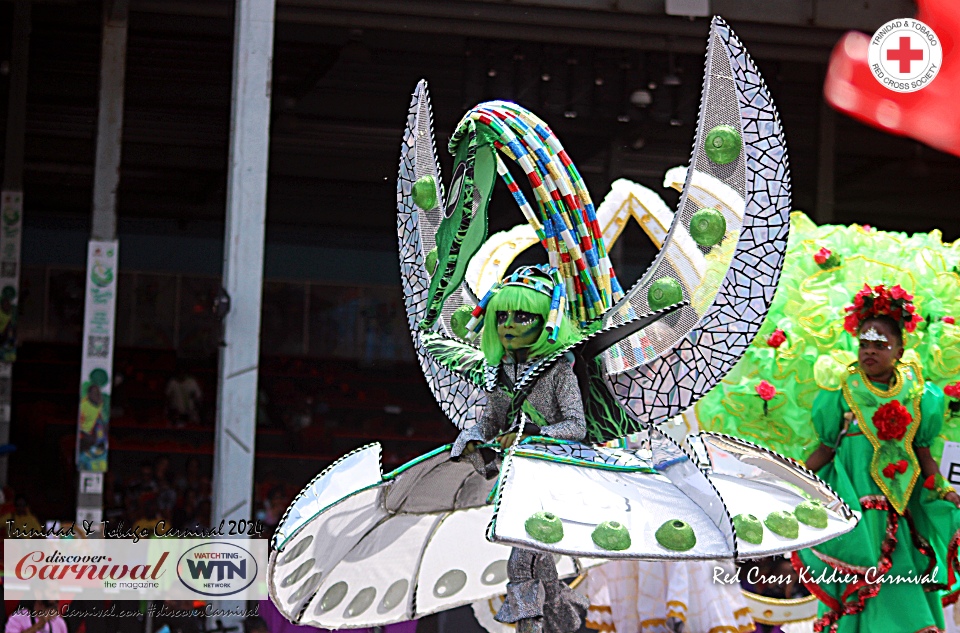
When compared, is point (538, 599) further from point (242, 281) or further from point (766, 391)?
point (242, 281)

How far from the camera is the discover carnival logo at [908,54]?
791 centimetres

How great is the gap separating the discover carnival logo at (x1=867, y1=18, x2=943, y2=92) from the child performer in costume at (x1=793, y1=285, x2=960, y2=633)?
11.6 feet

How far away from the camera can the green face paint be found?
3779mm

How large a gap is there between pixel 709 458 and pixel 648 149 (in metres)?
9.58

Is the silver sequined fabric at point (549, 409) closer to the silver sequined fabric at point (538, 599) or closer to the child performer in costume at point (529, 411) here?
the child performer in costume at point (529, 411)

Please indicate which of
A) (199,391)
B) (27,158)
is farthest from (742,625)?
(27,158)

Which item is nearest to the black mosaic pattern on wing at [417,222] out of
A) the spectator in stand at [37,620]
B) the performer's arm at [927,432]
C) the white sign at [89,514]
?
the performer's arm at [927,432]

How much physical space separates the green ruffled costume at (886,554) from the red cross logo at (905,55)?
12.1 ft

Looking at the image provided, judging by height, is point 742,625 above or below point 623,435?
below

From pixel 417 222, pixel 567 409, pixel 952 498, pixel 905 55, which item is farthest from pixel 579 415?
pixel 905 55

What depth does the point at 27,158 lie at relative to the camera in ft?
55.9

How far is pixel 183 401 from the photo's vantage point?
16562mm

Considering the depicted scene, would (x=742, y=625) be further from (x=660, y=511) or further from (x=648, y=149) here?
(x=648, y=149)

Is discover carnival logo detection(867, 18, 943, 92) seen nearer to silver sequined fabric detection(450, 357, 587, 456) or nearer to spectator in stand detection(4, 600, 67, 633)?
silver sequined fabric detection(450, 357, 587, 456)
